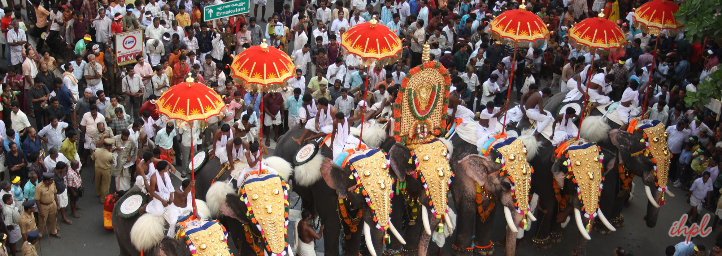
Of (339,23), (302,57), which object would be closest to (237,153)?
(302,57)

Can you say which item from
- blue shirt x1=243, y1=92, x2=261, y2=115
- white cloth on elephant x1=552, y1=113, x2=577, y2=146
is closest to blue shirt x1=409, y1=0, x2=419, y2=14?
blue shirt x1=243, y1=92, x2=261, y2=115

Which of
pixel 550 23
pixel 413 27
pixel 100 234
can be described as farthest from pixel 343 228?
pixel 550 23

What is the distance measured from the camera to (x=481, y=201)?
10984 mm

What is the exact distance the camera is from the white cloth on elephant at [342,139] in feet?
35.1

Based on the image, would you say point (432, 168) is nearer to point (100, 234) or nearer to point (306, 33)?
point (100, 234)

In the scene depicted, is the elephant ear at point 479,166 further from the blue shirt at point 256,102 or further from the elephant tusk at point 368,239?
the blue shirt at point 256,102

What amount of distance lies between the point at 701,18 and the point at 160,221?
8.39 metres

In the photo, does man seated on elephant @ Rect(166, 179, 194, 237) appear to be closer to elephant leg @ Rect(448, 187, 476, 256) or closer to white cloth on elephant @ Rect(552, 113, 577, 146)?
elephant leg @ Rect(448, 187, 476, 256)

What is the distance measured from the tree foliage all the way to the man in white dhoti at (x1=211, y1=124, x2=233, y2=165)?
7077mm

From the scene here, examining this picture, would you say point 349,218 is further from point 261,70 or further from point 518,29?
point 518,29

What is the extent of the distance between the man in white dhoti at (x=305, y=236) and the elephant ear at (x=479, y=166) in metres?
2.34

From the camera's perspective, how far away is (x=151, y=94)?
561 inches

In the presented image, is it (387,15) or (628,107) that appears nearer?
(628,107)

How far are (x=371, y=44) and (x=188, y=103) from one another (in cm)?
273
